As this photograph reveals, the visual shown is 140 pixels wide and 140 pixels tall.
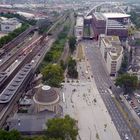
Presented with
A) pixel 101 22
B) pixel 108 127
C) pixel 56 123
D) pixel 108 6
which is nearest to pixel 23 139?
pixel 56 123

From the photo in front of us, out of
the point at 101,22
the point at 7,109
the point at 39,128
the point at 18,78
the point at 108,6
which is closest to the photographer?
the point at 39,128

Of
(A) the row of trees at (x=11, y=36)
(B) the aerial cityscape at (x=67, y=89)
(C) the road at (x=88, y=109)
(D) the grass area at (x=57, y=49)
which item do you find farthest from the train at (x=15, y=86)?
(A) the row of trees at (x=11, y=36)

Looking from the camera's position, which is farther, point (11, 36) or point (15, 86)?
point (11, 36)

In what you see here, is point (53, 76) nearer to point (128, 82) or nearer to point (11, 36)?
point (128, 82)

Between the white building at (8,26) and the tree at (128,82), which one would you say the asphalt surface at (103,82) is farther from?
the white building at (8,26)

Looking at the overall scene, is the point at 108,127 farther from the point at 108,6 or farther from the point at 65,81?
the point at 108,6

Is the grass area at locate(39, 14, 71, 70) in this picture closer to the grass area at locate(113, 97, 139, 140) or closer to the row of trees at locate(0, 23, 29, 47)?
the row of trees at locate(0, 23, 29, 47)

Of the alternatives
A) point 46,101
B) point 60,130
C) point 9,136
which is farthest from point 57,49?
point 9,136

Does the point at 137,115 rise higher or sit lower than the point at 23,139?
lower

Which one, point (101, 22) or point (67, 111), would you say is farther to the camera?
point (101, 22)
